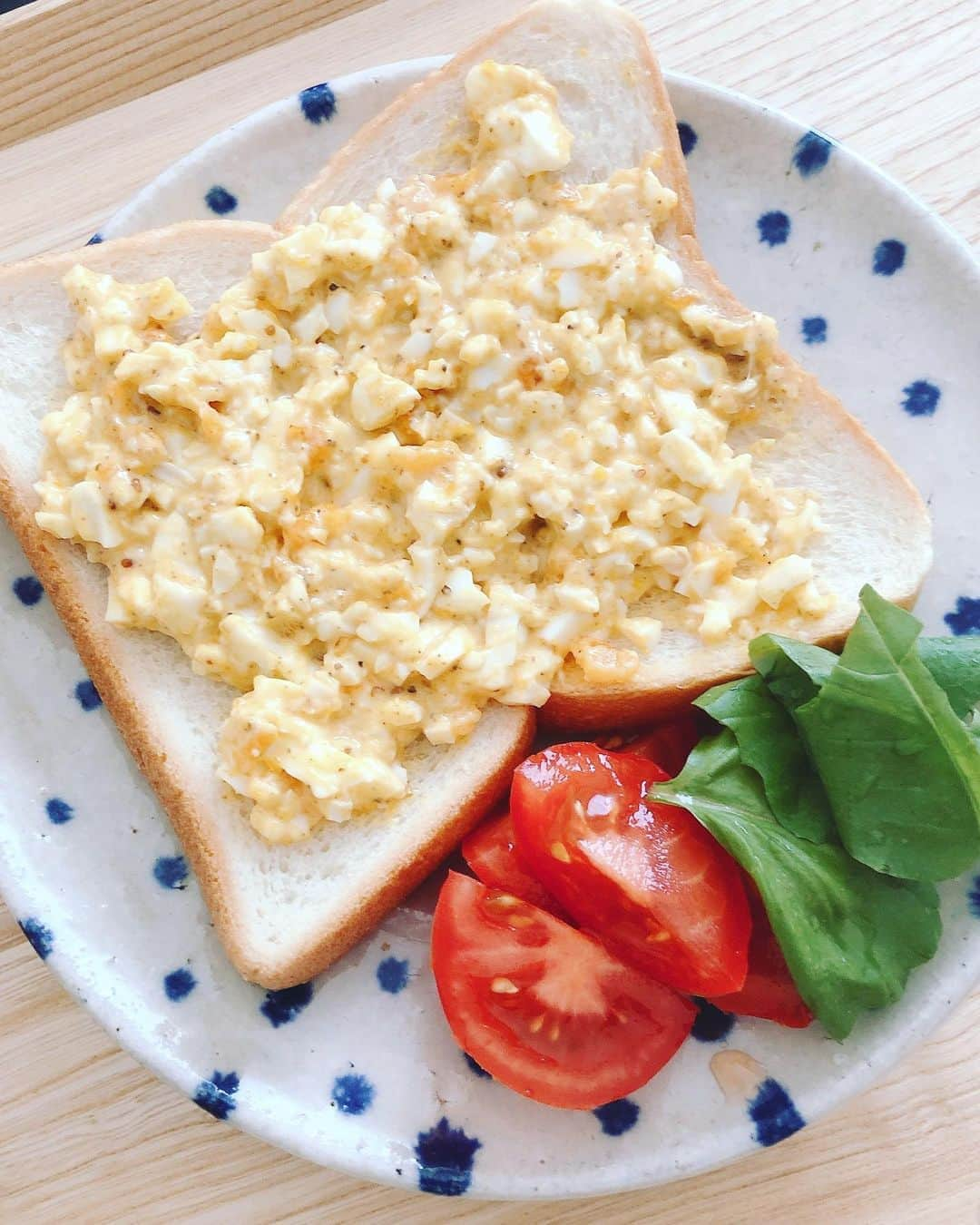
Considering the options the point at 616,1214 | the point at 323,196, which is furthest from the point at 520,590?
the point at 616,1214

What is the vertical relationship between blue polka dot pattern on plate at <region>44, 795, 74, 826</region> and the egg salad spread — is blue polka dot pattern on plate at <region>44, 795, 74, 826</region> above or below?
below

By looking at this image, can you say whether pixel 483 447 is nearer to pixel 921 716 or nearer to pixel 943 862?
pixel 921 716

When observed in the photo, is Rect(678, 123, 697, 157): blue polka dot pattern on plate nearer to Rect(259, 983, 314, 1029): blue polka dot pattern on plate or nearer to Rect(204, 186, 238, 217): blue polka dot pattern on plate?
Rect(204, 186, 238, 217): blue polka dot pattern on plate

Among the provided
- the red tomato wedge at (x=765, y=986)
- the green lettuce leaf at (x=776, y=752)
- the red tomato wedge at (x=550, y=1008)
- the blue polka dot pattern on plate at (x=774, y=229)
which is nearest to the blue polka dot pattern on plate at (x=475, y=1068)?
the red tomato wedge at (x=550, y=1008)

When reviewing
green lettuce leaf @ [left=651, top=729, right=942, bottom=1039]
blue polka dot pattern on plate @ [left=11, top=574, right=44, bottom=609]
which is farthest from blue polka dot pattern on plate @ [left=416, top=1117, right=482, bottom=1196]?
blue polka dot pattern on plate @ [left=11, top=574, right=44, bottom=609]

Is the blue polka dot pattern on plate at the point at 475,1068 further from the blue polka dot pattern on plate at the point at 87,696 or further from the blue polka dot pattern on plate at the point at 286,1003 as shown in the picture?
the blue polka dot pattern on plate at the point at 87,696
